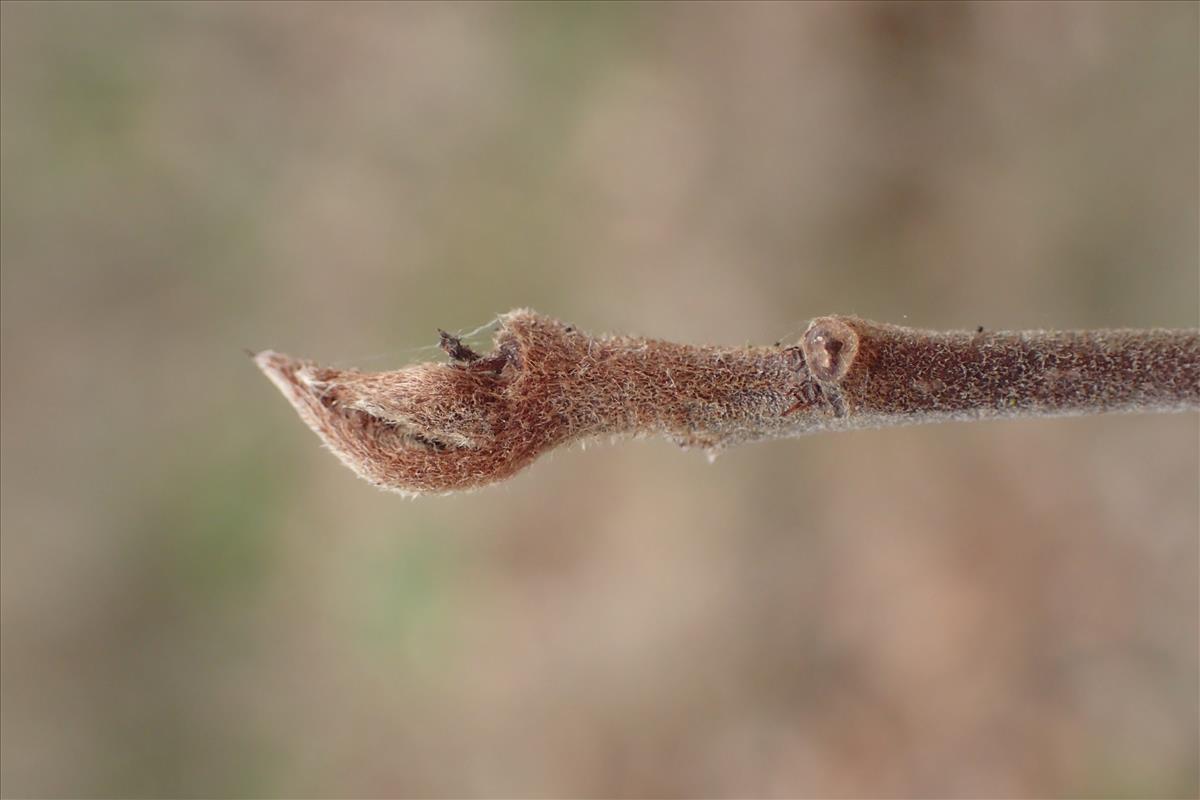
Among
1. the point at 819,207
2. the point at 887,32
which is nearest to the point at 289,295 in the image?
the point at 819,207

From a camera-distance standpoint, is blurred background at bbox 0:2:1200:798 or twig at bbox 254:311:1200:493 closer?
twig at bbox 254:311:1200:493

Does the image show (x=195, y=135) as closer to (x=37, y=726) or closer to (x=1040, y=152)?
(x=37, y=726)

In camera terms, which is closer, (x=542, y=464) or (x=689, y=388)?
(x=689, y=388)

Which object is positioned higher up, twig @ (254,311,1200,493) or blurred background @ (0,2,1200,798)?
blurred background @ (0,2,1200,798)

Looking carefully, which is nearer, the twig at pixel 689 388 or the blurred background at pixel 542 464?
the twig at pixel 689 388

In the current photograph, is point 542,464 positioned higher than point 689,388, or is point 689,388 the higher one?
Answer: point 542,464

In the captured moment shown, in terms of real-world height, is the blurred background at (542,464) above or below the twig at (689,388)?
above
